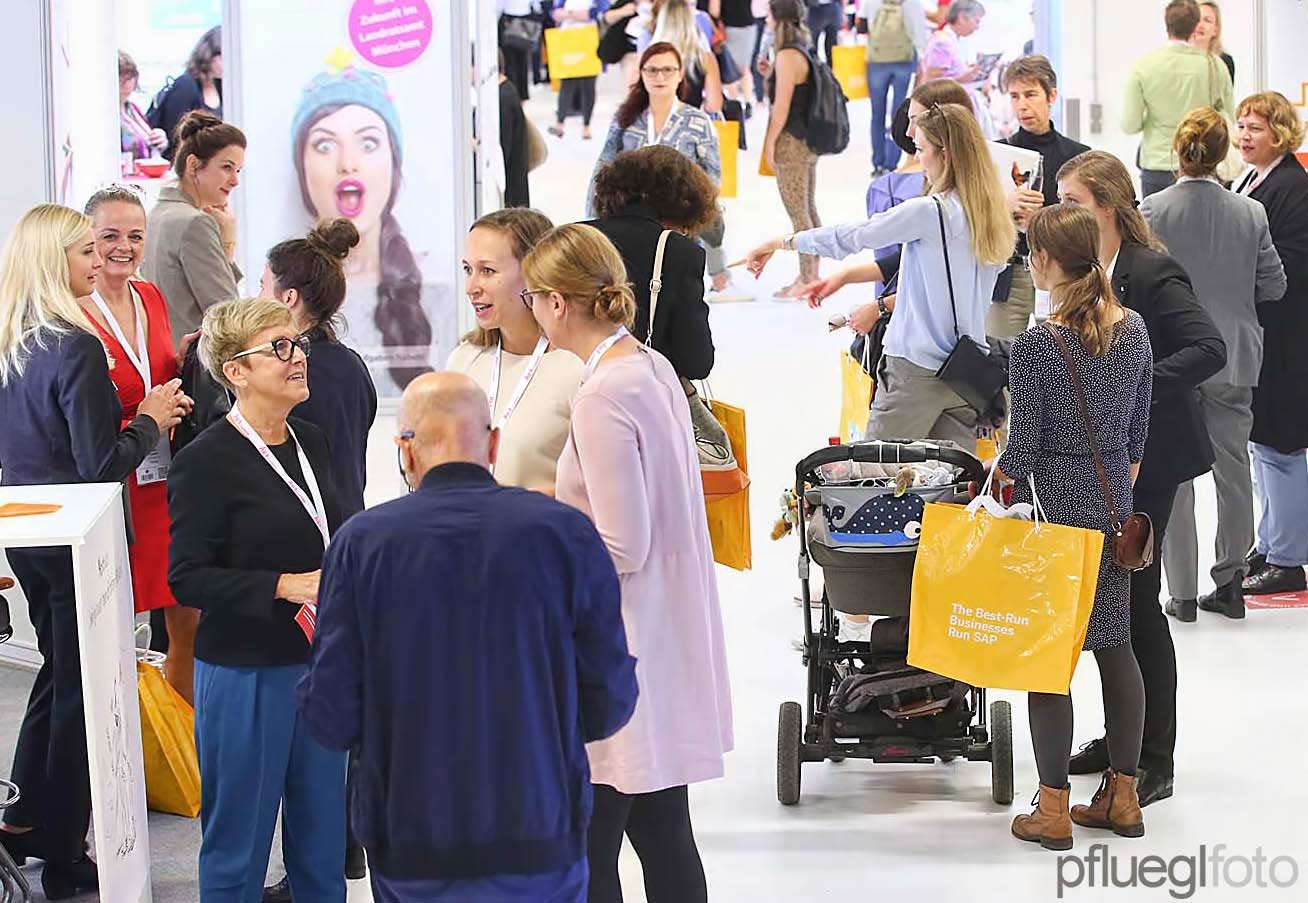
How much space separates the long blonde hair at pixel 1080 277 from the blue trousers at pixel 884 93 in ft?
31.2

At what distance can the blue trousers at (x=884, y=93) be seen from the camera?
13.5 metres

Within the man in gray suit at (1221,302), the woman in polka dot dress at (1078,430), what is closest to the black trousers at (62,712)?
the woman in polka dot dress at (1078,430)

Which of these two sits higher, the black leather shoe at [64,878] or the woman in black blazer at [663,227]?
the woman in black blazer at [663,227]

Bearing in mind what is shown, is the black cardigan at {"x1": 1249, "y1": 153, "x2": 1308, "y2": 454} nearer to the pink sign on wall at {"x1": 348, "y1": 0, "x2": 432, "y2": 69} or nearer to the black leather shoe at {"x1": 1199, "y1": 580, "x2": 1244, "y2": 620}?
the black leather shoe at {"x1": 1199, "y1": 580, "x2": 1244, "y2": 620}

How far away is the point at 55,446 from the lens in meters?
4.13

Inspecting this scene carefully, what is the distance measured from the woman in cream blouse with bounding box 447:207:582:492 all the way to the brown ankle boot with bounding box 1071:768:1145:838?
1.75 meters

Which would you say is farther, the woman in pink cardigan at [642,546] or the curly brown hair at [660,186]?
the curly brown hair at [660,186]

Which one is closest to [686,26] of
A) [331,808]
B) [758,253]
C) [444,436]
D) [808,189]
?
[808,189]

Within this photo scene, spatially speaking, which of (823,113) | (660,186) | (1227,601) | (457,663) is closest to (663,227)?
(660,186)

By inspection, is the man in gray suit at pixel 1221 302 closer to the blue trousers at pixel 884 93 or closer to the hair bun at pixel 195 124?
the hair bun at pixel 195 124

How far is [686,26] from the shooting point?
37.5ft

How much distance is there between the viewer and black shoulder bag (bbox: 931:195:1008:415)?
5090 millimetres

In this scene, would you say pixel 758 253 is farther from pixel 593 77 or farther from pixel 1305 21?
pixel 593 77

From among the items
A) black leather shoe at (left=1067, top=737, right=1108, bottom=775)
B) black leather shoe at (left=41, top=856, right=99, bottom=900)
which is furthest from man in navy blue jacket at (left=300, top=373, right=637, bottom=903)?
black leather shoe at (left=1067, top=737, right=1108, bottom=775)
